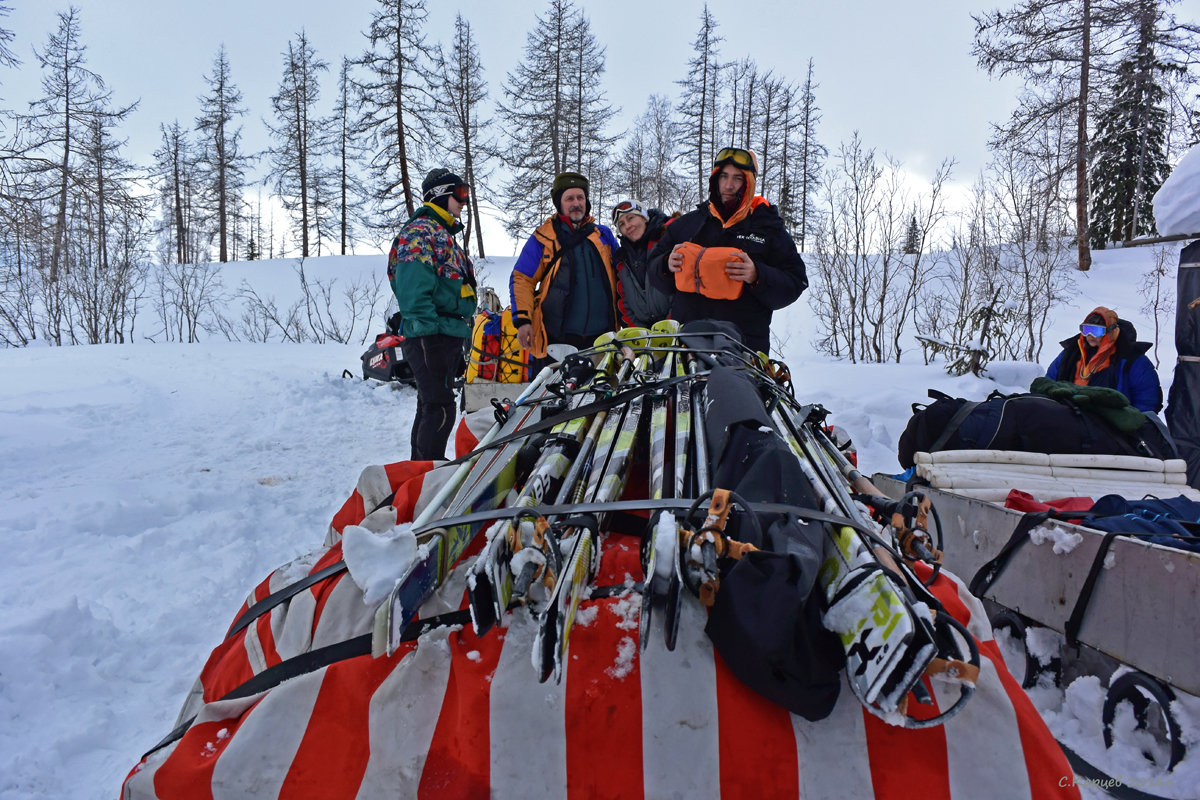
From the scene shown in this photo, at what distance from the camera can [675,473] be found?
145 centimetres

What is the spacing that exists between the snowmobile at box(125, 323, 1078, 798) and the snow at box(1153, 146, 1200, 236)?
5026mm

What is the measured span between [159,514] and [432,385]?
1.64 meters

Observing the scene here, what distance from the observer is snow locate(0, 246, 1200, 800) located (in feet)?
5.74

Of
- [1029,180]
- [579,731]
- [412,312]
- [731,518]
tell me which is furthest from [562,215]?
[1029,180]

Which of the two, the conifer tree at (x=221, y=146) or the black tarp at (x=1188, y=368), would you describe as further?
the conifer tree at (x=221, y=146)

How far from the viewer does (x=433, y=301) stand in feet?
12.1

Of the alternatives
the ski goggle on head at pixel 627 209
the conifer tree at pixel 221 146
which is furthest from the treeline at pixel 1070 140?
the conifer tree at pixel 221 146

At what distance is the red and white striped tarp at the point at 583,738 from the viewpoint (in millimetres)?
899

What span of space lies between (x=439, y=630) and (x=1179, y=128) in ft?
73.4

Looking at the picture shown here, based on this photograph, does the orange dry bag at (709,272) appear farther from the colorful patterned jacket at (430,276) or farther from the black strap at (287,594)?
the black strap at (287,594)

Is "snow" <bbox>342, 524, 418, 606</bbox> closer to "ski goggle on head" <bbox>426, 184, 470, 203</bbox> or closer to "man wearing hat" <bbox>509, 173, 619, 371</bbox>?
"man wearing hat" <bbox>509, 173, 619, 371</bbox>

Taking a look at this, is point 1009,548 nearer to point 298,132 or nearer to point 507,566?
point 507,566

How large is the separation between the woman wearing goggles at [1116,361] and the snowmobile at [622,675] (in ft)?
15.1

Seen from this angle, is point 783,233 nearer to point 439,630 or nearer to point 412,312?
point 412,312
